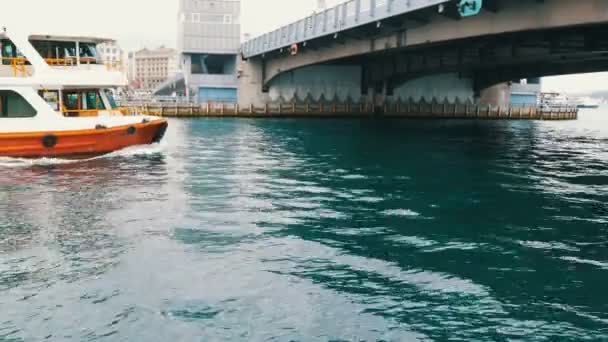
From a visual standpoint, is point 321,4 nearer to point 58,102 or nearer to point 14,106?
point 58,102

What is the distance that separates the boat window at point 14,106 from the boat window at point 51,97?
89 cm

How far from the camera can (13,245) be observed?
12.9m

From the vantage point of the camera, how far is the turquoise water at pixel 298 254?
904 cm

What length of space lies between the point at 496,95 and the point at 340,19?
45.3 metres

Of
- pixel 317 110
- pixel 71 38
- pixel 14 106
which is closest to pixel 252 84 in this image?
pixel 317 110

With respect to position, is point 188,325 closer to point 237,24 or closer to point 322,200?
point 322,200

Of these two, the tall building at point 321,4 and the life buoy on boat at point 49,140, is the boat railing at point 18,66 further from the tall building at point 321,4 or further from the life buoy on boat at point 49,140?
the tall building at point 321,4

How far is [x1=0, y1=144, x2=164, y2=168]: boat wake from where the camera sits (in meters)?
25.5

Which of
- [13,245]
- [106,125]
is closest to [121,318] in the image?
[13,245]

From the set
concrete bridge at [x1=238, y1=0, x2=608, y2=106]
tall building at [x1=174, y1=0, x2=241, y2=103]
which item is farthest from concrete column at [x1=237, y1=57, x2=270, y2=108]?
tall building at [x1=174, y1=0, x2=241, y2=103]

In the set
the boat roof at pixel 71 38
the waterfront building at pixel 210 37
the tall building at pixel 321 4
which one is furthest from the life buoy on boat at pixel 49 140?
the waterfront building at pixel 210 37

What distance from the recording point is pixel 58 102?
92.4 feet

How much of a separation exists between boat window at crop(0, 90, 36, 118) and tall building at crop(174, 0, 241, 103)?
53.2m

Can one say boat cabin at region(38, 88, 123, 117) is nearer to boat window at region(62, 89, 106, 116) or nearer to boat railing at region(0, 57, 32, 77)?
boat window at region(62, 89, 106, 116)
